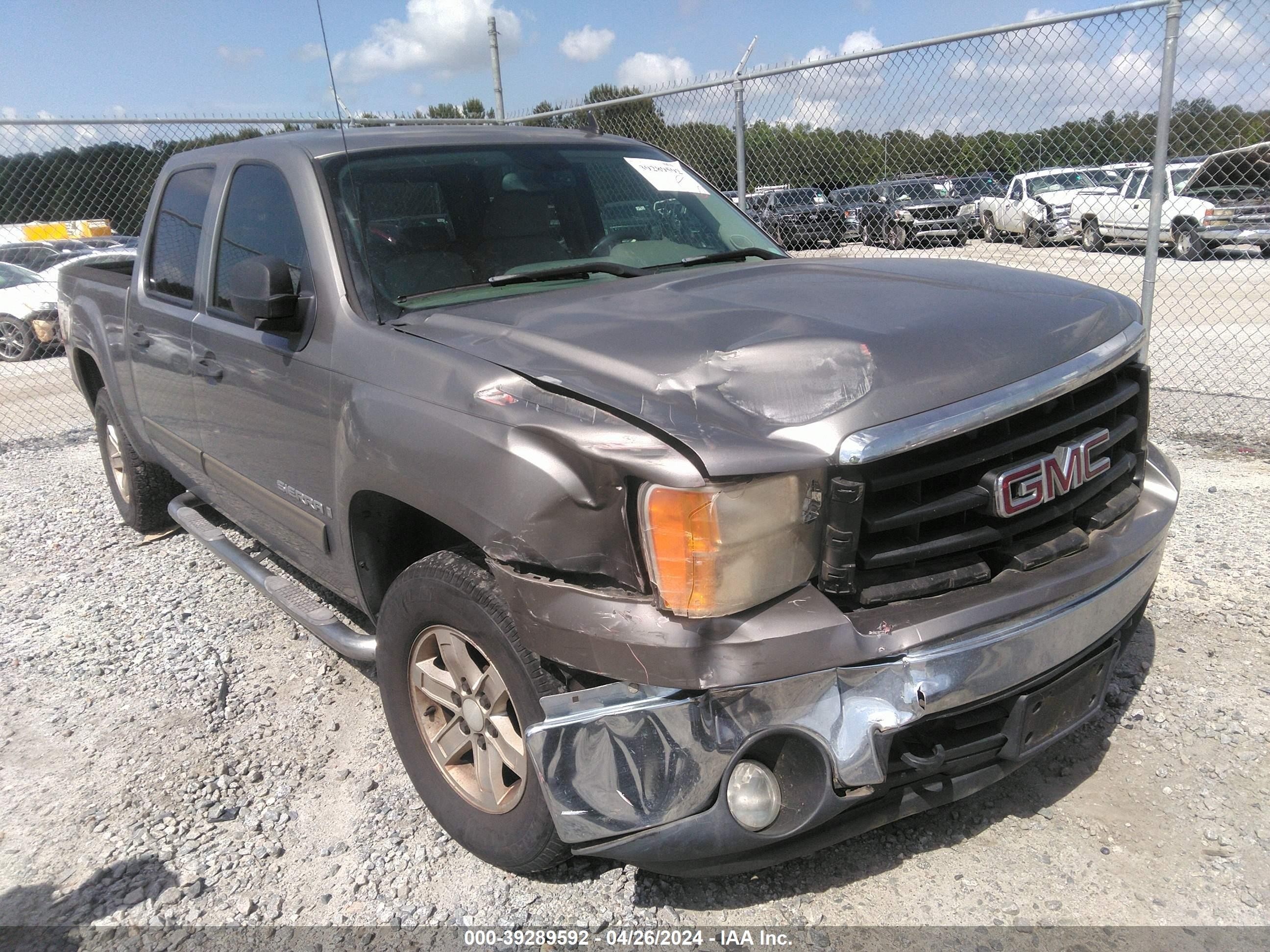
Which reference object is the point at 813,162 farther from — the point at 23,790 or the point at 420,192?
the point at 23,790

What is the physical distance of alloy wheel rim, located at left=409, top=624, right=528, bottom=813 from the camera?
2270mm

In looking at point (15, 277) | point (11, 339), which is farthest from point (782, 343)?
point (15, 277)

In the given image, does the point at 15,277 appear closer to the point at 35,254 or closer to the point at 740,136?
the point at 35,254

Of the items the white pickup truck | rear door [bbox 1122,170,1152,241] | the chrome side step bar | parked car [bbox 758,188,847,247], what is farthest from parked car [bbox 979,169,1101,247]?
the chrome side step bar

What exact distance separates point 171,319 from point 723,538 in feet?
9.73

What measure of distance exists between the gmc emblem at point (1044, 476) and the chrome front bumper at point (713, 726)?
261 mm

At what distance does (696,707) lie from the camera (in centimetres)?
184

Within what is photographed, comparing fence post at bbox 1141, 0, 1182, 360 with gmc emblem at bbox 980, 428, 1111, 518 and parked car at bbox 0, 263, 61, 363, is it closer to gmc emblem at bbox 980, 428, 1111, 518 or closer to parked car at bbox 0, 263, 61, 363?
gmc emblem at bbox 980, 428, 1111, 518

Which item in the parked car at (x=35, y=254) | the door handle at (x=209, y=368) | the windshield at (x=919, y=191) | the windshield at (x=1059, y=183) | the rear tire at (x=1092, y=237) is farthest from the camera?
the parked car at (x=35, y=254)

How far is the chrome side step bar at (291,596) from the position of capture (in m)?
2.90

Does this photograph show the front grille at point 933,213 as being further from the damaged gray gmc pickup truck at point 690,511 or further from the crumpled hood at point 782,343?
the crumpled hood at point 782,343

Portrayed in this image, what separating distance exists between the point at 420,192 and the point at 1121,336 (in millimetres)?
2123

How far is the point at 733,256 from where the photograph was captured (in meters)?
3.40

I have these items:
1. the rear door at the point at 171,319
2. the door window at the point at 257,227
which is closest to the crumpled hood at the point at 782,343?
the door window at the point at 257,227
